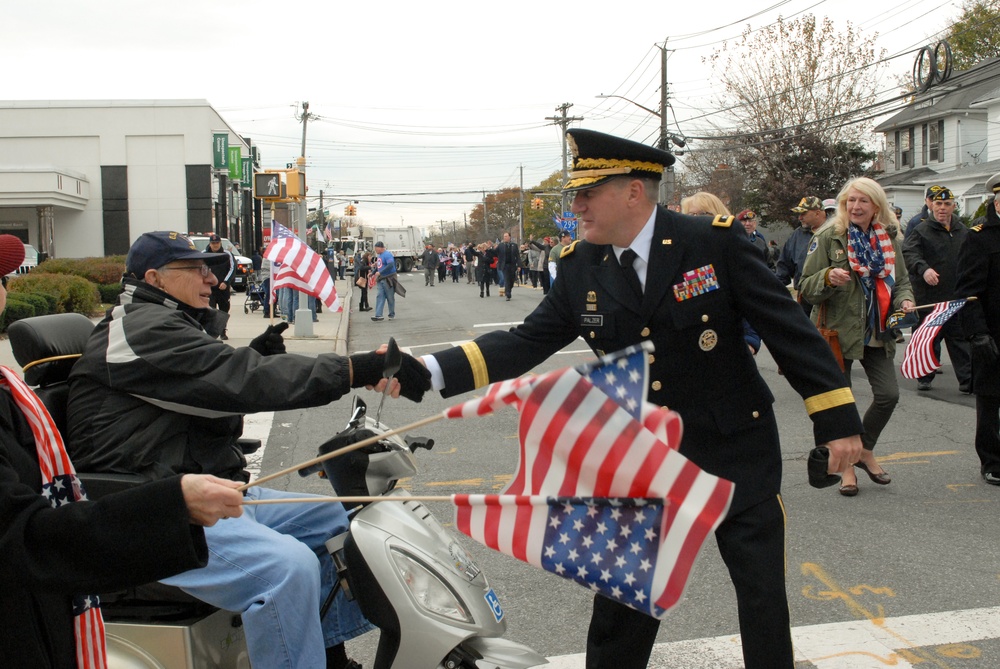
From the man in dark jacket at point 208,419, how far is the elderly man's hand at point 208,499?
875mm

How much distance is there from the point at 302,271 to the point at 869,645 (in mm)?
6274

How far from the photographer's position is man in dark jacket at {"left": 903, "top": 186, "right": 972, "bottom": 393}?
32.0 ft

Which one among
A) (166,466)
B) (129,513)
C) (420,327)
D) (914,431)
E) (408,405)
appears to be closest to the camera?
(129,513)

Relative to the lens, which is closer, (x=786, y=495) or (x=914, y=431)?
(x=786, y=495)

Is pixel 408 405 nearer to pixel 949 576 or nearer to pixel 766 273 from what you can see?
pixel 949 576

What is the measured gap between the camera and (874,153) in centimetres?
4503

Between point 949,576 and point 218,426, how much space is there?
3.73 meters

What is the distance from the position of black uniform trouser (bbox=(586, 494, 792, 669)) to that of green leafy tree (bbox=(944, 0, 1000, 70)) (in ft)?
158

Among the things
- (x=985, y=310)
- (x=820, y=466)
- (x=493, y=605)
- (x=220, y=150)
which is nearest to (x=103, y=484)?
(x=493, y=605)

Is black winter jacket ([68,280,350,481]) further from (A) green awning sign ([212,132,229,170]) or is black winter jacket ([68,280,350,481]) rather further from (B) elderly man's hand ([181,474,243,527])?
(A) green awning sign ([212,132,229,170])

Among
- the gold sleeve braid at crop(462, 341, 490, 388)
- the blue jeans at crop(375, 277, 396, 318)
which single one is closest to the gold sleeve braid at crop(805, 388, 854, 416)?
the gold sleeve braid at crop(462, 341, 490, 388)

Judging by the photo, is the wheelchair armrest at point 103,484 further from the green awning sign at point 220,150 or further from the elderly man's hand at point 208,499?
the green awning sign at point 220,150

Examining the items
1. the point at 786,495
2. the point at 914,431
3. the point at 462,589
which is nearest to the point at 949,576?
the point at 786,495

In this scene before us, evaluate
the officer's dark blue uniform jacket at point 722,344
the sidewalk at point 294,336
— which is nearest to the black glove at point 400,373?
the officer's dark blue uniform jacket at point 722,344
